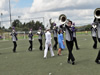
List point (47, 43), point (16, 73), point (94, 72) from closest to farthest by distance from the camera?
point (94, 72) → point (16, 73) → point (47, 43)

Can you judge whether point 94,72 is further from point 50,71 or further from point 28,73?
point 28,73

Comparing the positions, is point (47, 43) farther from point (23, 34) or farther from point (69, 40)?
point (23, 34)

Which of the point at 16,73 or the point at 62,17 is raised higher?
the point at 62,17

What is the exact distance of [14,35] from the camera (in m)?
14.5

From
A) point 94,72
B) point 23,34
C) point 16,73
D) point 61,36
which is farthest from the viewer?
point 23,34

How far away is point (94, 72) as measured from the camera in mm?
6566


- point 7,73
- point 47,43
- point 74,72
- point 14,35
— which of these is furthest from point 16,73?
point 14,35

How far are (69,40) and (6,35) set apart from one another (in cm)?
4204

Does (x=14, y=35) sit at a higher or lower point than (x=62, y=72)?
higher

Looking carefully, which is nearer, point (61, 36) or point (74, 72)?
point (74, 72)

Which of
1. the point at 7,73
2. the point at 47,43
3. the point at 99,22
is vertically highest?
the point at 99,22

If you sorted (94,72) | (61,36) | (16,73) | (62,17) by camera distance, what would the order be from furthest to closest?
1. (61,36)
2. (62,17)
3. (16,73)
4. (94,72)

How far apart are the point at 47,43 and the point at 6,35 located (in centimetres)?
3918

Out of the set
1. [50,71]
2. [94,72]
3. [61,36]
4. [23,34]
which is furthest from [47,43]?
[23,34]
